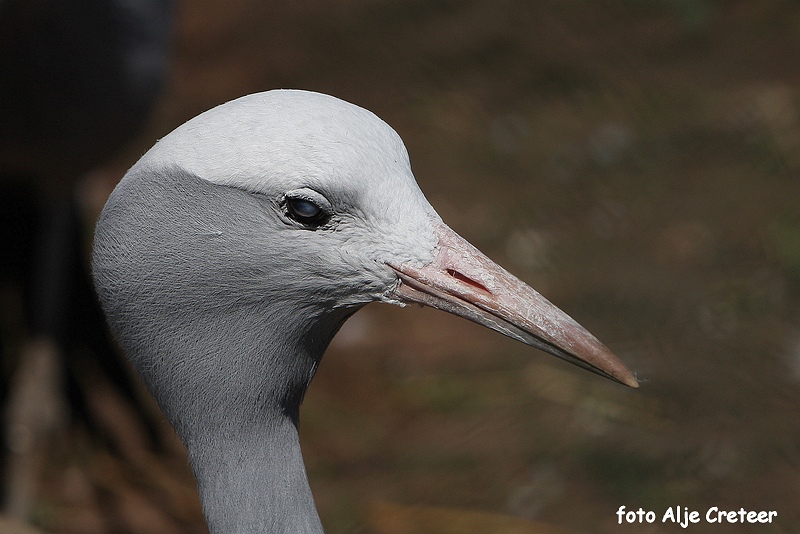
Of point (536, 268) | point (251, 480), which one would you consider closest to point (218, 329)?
point (251, 480)

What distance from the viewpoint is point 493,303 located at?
5.36 ft

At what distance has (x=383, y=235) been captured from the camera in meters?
1.60

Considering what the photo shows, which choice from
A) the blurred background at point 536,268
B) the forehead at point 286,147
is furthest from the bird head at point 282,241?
the blurred background at point 536,268

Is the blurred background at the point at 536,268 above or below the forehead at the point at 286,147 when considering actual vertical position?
above

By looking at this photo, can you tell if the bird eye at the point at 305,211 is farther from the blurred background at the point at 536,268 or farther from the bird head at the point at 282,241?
the blurred background at the point at 536,268

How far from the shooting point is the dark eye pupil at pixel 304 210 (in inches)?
61.4

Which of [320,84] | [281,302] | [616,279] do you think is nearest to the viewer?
[281,302]

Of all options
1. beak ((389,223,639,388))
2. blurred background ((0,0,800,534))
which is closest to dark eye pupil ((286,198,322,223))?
beak ((389,223,639,388))

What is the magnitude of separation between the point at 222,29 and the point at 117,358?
2.77m

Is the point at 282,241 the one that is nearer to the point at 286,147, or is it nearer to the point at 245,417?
the point at 286,147

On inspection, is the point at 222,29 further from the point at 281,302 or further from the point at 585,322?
the point at 281,302

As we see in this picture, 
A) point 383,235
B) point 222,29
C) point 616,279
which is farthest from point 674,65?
point 383,235

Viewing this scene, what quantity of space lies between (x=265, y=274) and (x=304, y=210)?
0.52ft

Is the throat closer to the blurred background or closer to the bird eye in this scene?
the bird eye
